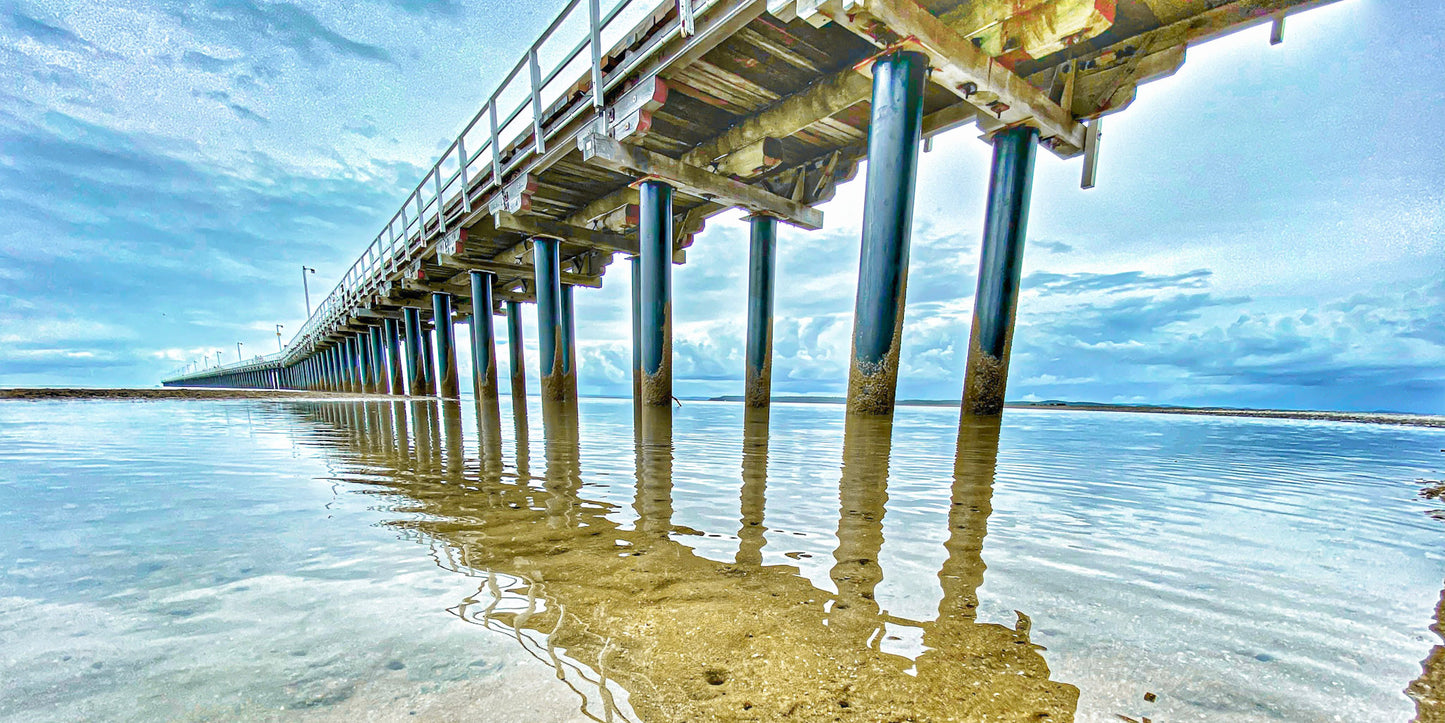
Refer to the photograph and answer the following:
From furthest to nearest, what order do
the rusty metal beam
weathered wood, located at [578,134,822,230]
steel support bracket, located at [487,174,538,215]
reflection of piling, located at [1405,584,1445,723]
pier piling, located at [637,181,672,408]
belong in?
steel support bracket, located at [487,174,538,215] → pier piling, located at [637,181,672,408] → weathered wood, located at [578,134,822,230] → the rusty metal beam → reflection of piling, located at [1405,584,1445,723]

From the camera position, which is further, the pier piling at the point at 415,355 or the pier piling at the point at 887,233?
the pier piling at the point at 415,355

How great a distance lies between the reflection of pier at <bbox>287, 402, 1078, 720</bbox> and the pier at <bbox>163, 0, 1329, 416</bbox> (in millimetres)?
4754

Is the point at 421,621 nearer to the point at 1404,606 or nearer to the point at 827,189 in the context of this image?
the point at 1404,606

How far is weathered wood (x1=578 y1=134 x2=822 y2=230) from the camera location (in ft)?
27.4

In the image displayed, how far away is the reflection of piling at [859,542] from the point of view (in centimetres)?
110

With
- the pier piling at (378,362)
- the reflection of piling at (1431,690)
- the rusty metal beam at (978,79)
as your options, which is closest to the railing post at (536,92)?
the rusty metal beam at (978,79)

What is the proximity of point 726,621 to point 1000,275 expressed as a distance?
25.8 feet

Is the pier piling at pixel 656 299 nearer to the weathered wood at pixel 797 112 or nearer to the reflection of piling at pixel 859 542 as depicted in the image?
the weathered wood at pixel 797 112

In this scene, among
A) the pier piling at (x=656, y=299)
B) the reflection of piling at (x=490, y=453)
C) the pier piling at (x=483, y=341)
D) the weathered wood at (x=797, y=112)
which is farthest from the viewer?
the pier piling at (x=483, y=341)

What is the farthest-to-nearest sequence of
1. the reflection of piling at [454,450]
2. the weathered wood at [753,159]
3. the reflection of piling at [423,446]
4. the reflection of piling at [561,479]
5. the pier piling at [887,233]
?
the weathered wood at [753,159], the pier piling at [887,233], the reflection of piling at [423,446], the reflection of piling at [454,450], the reflection of piling at [561,479]

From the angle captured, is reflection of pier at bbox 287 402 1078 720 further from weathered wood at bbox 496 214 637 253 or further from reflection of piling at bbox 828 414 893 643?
weathered wood at bbox 496 214 637 253

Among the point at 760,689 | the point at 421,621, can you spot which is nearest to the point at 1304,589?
the point at 760,689

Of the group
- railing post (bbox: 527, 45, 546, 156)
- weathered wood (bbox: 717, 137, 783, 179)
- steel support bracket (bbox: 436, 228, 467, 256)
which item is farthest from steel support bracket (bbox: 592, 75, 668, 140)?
steel support bracket (bbox: 436, 228, 467, 256)

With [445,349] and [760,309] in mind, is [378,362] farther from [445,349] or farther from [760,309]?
[760,309]
